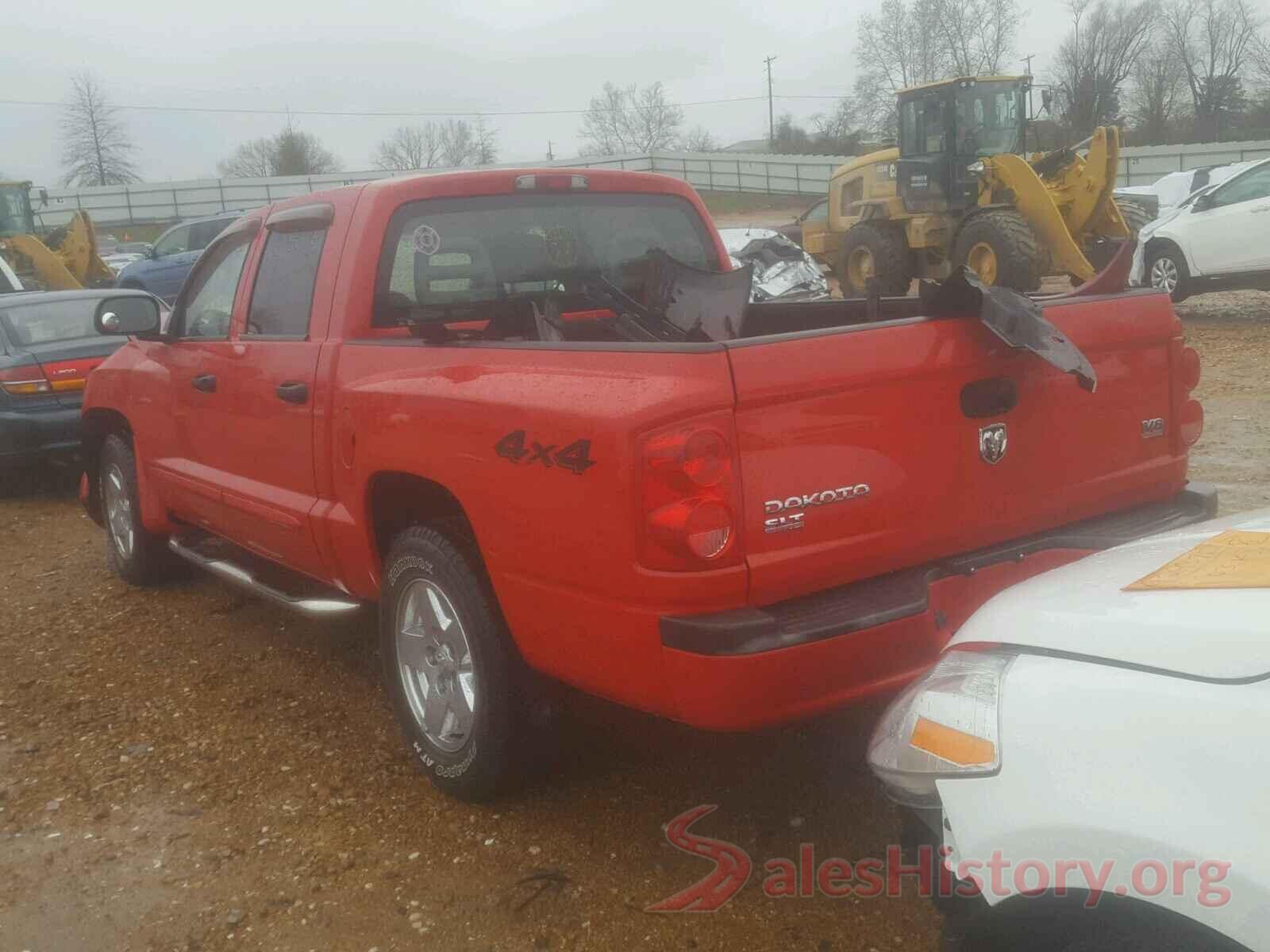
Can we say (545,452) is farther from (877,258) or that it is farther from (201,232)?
(201,232)

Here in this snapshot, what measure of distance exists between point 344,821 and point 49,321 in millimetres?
7003

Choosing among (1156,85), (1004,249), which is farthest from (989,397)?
(1156,85)

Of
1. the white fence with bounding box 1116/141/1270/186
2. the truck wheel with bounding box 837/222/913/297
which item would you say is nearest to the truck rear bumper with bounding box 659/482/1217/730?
the truck wheel with bounding box 837/222/913/297

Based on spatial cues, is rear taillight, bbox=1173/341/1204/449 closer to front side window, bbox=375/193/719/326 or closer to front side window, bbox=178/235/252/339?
front side window, bbox=375/193/719/326

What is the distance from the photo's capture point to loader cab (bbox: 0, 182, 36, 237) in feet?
87.2

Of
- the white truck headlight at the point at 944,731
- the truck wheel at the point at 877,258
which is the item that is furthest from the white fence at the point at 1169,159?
the white truck headlight at the point at 944,731

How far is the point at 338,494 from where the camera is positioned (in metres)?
3.92

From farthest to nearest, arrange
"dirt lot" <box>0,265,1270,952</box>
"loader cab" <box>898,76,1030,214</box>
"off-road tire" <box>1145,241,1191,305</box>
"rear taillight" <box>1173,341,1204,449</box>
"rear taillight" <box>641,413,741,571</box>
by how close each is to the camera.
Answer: "loader cab" <box>898,76,1030,214</box>, "off-road tire" <box>1145,241,1191,305</box>, "rear taillight" <box>1173,341,1204,449</box>, "dirt lot" <box>0,265,1270,952</box>, "rear taillight" <box>641,413,741,571</box>

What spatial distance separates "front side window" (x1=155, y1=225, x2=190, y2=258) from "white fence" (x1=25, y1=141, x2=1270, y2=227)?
19.4m

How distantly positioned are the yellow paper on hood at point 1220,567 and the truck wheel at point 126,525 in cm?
486

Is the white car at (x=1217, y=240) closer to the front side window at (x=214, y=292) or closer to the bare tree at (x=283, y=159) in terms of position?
the front side window at (x=214, y=292)

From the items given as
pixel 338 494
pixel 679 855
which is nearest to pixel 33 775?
pixel 338 494

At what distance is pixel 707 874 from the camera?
3201mm

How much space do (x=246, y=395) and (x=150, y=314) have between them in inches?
41.7
